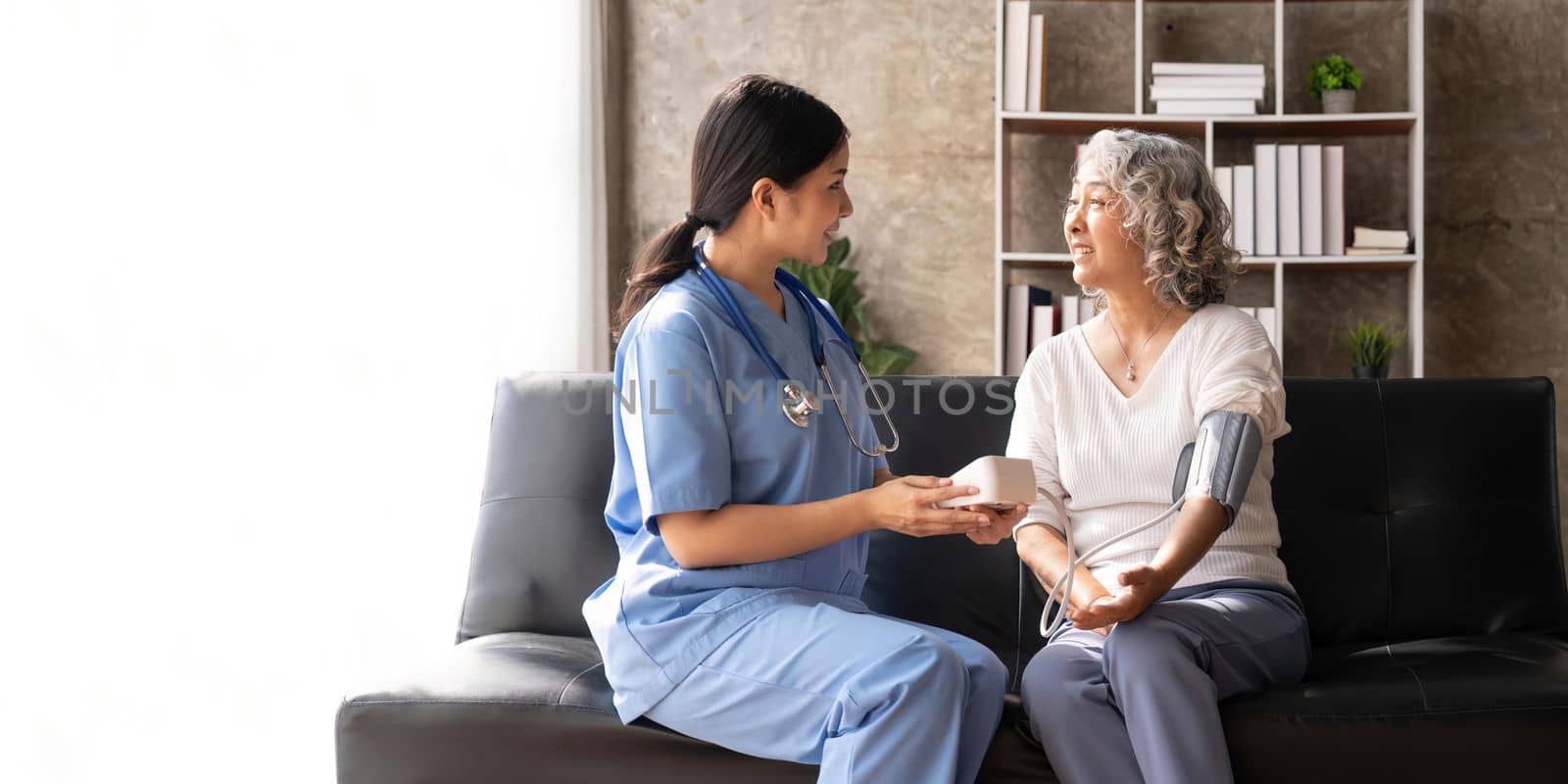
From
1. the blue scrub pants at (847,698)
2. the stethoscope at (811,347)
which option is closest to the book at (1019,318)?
the stethoscope at (811,347)

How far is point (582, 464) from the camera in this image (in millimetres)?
2088

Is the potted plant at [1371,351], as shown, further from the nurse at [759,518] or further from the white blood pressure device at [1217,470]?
the nurse at [759,518]

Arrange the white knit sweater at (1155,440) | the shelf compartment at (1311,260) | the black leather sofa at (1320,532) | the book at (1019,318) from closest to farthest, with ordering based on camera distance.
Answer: the white knit sweater at (1155,440) → the black leather sofa at (1320,532) → the shelf compartment at (1311,260) → the book at (1019,318)

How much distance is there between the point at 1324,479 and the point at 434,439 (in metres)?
1.74

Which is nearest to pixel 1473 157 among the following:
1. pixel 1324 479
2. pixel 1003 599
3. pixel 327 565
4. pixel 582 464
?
pixel 1324 479

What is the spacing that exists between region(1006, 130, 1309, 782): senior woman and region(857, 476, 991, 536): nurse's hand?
0.81ft

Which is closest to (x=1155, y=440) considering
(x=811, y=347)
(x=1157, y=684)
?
(x=1157, y=684)

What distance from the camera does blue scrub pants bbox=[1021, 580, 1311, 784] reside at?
4.69 feet

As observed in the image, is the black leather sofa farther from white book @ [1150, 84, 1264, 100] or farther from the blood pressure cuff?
white book @ [1150, 84, 1264, 100]

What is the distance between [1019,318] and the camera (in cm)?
339

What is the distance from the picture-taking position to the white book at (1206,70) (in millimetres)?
3303

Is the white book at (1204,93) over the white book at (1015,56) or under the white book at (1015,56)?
under

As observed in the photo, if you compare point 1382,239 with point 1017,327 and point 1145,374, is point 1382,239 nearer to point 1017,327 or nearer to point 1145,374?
point 1017,327

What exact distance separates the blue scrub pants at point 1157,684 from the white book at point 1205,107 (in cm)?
205
